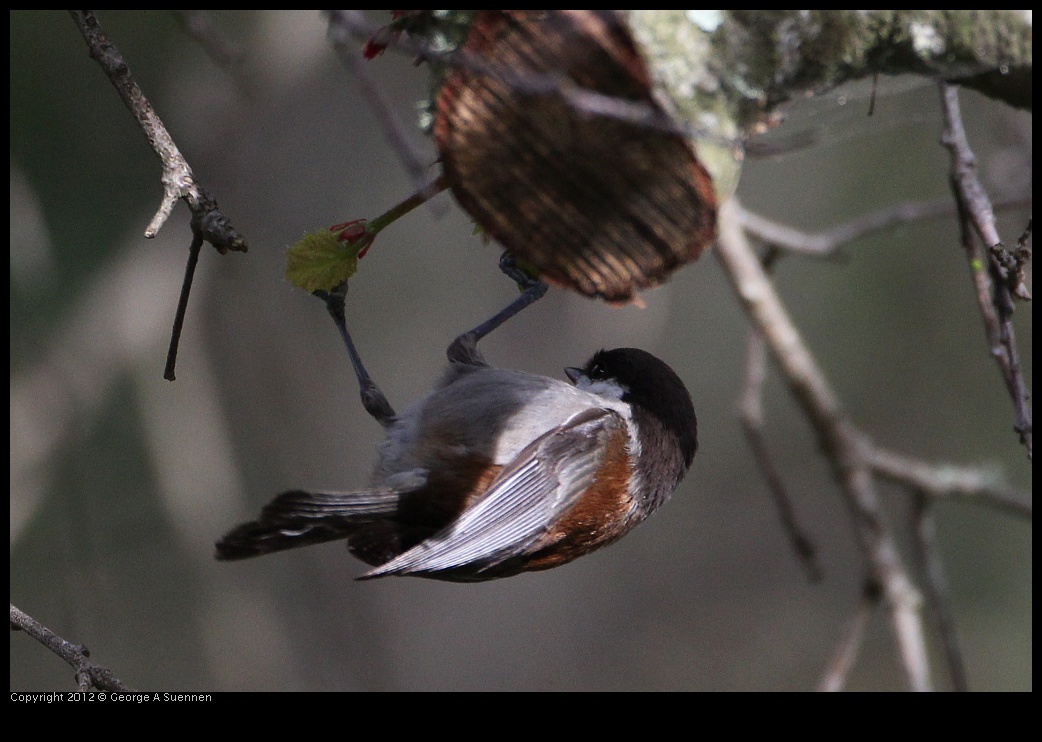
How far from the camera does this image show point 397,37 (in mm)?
1745

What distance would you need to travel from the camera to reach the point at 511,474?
2.23m

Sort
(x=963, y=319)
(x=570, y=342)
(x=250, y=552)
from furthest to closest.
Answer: (x=963, y=319), (x=570, y=342), (x=250, y=552)

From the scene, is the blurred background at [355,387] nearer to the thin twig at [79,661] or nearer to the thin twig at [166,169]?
the thin twig at [79,661]

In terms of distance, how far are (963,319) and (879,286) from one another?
0.62 meters

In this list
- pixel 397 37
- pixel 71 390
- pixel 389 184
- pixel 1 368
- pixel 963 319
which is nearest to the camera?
pixel 397 37

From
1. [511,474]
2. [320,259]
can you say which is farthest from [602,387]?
[320,259]

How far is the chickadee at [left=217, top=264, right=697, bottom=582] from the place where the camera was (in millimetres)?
2115

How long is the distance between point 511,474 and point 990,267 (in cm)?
120

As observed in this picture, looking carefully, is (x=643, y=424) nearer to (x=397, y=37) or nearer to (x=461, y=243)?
(x=397, y=37)

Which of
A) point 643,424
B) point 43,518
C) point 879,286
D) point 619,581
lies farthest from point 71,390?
point 879,286

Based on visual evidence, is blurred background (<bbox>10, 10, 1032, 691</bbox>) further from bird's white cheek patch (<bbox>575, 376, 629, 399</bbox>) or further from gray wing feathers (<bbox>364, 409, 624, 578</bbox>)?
gray wing feathers (<bbox>364, 409, 624, 578</bbox>)

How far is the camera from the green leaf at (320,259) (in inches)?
72.4

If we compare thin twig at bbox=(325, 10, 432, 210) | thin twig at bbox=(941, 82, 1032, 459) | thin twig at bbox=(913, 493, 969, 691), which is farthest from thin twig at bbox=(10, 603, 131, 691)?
thin twig at bbox=(913, 493, 969, 691)

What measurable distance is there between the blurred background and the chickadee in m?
0.89
